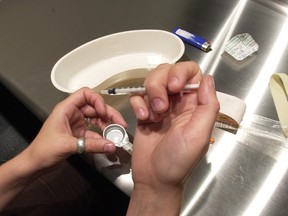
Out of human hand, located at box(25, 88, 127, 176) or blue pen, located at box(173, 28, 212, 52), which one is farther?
blue pen, located at box(173, 28, 212, 52)

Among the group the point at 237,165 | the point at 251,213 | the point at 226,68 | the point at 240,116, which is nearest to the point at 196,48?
the point at 226,68

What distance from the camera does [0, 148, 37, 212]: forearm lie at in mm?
700

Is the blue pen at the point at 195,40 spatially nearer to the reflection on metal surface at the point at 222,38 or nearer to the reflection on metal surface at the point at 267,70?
the reflection on metal surface at the point at 222,38

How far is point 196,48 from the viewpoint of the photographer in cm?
98

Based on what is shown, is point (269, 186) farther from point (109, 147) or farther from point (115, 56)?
point (115, 56)

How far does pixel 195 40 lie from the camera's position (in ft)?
3.20

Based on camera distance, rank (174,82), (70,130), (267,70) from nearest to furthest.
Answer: (174,82)
(70,130)
(267,70)

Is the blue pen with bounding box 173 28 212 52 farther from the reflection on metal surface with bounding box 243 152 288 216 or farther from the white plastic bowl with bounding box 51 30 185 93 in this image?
the reflection on metal surface with bounding box 243 152 288 216

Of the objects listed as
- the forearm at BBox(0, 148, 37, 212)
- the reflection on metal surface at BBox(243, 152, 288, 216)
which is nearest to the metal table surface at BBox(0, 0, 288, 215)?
the reflection on metal surface at BBox(243, 152, 288, 216)

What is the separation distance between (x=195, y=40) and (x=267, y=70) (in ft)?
0.76

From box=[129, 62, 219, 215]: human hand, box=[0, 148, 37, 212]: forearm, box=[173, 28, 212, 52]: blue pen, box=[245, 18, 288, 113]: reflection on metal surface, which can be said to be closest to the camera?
box=[129, 62, 219, 215]: human hand

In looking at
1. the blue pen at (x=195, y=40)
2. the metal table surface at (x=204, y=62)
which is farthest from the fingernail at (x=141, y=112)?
the blue pen at (x=195, y=40)

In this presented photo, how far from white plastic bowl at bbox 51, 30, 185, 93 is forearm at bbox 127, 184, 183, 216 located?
1.21ft

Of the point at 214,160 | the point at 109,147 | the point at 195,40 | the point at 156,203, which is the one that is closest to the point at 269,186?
the point at 214,160
